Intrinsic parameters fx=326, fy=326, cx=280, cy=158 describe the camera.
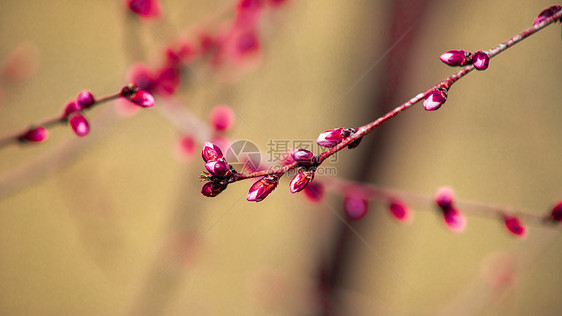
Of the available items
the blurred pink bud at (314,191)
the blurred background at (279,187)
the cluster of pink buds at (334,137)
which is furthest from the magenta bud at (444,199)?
the blurred background at (279,187)

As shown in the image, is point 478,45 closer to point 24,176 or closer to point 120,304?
point 24,176

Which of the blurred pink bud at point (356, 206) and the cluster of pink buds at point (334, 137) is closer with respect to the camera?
the cluster of pink buds at point (334, 137)

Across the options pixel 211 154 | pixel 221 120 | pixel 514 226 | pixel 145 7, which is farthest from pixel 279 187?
pixel 211 154

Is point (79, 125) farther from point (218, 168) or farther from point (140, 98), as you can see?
point (218, 168)

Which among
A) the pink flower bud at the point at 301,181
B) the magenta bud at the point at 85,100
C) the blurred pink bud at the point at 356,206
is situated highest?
the blurred pink bud at the point at 356,206

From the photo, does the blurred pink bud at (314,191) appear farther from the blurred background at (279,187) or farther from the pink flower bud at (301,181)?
the blurred background at (279,187)

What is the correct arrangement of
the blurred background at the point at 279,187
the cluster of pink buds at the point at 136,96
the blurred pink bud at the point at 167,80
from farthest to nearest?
the blurred background at the point at 279,187 < the blurred pink bud at the point at 167,80 < the cluster of pink buds at the point at 136,96

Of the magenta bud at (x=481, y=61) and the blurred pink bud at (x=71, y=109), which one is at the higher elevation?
the magenta bud at (x=481, y=61)
